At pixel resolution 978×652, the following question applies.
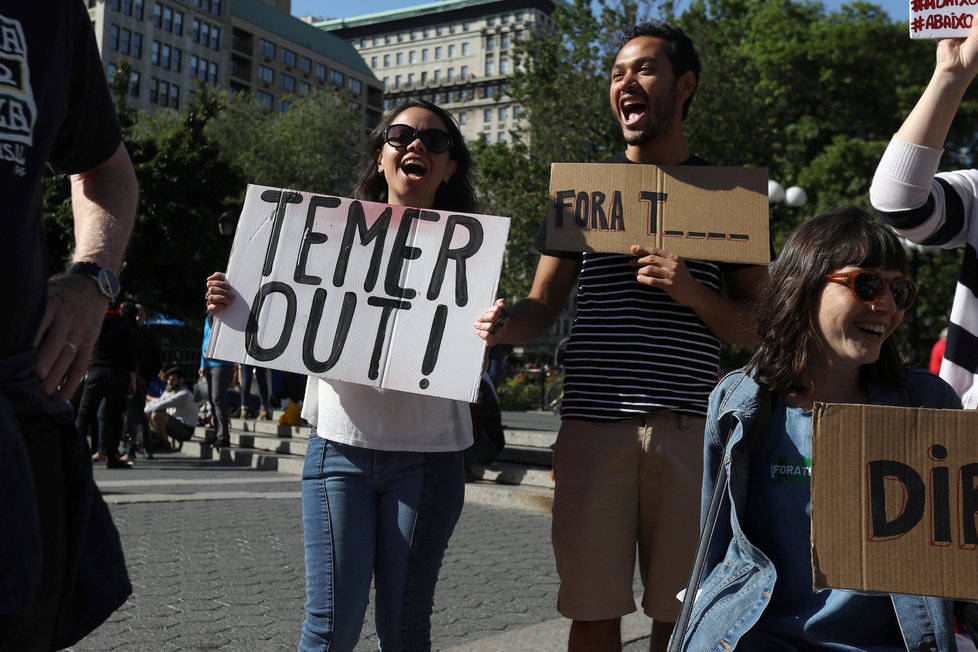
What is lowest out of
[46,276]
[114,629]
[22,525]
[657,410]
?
[114,629]

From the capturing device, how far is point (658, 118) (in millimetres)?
3141

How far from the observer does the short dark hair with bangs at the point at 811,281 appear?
2369 millimetres

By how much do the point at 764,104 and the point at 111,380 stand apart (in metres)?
20.1

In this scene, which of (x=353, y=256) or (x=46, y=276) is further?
(x=353, y=256)

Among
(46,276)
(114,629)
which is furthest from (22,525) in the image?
(114,629)

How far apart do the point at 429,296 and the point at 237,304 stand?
591 millimetres

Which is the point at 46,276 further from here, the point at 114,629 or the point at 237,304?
the point at 114,629

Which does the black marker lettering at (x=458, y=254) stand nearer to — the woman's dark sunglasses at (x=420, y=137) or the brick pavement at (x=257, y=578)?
the woman's dark sunglasses at (x=420, y=137)

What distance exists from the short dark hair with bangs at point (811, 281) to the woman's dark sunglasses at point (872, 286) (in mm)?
40

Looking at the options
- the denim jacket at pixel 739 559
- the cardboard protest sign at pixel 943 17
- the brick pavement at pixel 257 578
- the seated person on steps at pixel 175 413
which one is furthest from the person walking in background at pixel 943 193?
the seated person on steps at pixel 175 413

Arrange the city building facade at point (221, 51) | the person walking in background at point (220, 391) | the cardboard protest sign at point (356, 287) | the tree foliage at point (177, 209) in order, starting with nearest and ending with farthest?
the cardboard protest sign at point (356, 287)
the person walking in background at point (220, 391)
the tree foliage at point (177, 209)
the city building facade at point (221, 51)

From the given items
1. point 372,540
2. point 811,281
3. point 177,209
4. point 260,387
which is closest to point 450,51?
point 177,209

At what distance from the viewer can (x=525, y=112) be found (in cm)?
2578

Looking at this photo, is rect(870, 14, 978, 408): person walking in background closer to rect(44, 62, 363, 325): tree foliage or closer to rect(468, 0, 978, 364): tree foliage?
rect(468, 0, 978, 364): tree foliage
